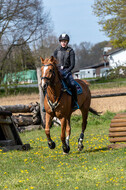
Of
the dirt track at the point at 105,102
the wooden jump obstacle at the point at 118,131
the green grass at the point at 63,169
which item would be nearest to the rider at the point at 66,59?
the wooden jump obstacle at the point at 118,131

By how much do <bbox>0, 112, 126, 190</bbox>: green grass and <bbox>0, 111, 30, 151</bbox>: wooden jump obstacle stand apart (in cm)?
34

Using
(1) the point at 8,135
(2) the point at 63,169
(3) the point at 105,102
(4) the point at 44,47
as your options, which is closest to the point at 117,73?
(4) the point at 44,47

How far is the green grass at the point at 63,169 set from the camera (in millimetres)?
5613

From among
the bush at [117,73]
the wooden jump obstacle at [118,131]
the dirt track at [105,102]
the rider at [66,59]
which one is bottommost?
the bush at [117,73]

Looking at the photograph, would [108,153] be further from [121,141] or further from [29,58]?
[29,58]

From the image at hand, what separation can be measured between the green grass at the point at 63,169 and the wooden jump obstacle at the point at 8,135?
0.34 metres

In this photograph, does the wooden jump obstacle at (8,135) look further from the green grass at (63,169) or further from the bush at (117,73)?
the bush at (117,73)

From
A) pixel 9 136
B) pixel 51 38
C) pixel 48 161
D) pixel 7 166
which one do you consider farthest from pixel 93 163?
pixel 51 38

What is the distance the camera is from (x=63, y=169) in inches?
270

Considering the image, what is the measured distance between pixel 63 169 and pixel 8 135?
3596 mm

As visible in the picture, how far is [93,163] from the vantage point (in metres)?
7.40

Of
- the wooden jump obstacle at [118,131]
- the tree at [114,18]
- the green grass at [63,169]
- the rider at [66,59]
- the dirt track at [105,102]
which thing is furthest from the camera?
the tree at [114,18]

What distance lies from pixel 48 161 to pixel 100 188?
277 cm

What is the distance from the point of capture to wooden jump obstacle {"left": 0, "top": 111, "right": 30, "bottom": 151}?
957 centimetres
